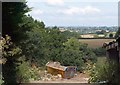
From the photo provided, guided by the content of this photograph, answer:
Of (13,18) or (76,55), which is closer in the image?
(13,18)

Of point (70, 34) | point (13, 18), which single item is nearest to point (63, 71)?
point (13, 18)

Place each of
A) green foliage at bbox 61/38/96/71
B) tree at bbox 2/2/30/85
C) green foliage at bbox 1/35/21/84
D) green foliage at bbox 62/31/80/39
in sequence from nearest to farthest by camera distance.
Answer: tree at bbox 2/2/30/85, green foliage at bbox 1/35/21/84, green foliage at bbox 61/38/96/71, green foliage at bbox 62/31/80/39

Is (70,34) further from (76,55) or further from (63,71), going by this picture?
(63,71)

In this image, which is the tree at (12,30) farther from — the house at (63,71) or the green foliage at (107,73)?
the house at (63,71)

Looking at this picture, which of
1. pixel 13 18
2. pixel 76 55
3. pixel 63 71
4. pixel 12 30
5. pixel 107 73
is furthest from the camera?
Result: pixel 76 55

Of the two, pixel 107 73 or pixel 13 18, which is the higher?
pixel 13 18

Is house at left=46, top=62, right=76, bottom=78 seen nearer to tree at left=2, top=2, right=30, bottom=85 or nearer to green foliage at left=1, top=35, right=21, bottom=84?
green foliage at left=1, top=35, right=21, bottom=84

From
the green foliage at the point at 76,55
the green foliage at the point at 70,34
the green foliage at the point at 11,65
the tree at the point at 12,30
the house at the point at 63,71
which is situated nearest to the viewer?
the tree at the point at 12,30

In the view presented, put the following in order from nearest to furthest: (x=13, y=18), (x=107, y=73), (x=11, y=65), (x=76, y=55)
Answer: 1. (x=13, y=18)
2. (x=107, y=73)
3. (x=11, y=65)
4. (x=76, y=55)

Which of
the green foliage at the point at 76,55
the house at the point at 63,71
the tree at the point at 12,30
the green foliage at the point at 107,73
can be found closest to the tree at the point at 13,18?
the tree at the point at 12,30

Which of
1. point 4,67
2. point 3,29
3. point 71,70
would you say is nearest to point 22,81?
point 4,67

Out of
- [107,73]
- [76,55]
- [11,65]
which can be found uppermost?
[11,65]

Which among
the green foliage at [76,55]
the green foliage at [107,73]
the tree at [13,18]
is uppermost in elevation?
the tree at [13,18]

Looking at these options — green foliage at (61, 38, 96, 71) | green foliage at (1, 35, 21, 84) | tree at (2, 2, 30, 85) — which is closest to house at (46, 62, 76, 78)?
green foliage at (61, 38, 96, 71)
